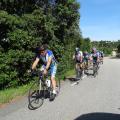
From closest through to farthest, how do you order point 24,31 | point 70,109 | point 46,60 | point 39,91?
point 70,109 < point 39,91 < point 46,60 < point 24,31

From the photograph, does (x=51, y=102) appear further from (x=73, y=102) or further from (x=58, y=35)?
(x=58, y=35)

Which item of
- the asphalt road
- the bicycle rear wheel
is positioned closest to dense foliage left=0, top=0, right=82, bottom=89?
the asphalt road

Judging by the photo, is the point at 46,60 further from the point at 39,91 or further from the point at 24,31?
the point at 24,31

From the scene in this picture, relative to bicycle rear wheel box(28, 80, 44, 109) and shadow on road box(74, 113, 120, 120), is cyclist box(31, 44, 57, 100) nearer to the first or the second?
bicycle rear wheel box(28, 80, 44, 109)

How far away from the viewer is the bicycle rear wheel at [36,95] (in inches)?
411

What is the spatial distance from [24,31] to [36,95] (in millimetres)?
4854

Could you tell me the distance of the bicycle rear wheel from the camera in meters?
10.4

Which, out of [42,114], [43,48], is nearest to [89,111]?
[42,114]

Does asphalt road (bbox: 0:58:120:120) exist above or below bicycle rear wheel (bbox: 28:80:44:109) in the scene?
below

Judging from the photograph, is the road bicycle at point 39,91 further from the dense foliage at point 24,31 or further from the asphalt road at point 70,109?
the dense foliage at point 24,31

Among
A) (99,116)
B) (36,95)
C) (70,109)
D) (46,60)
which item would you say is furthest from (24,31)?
(99,116)

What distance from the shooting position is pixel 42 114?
938cm

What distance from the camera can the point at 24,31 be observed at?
1493 cm

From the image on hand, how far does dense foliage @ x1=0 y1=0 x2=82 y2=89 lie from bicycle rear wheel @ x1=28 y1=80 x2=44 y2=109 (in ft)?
12.1
